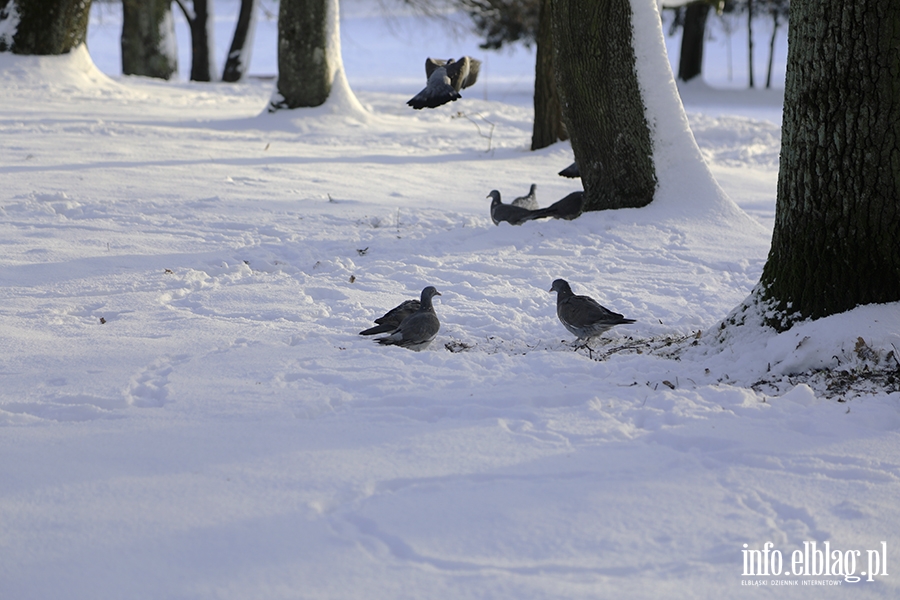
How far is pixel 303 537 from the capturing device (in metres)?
2.69

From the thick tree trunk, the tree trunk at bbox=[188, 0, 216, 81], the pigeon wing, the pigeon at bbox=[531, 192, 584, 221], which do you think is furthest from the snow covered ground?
the tree trunk at bbox=[188, 0, 216, 81]

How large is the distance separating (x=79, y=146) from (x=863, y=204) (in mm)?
8657

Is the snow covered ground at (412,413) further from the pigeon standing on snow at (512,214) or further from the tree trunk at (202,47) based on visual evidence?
the tree trunk at (202,47)

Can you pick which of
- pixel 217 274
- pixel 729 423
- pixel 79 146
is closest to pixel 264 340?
pixel 217 274

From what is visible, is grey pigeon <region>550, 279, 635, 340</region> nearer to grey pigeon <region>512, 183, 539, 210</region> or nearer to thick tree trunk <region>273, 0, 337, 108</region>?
grey pigeon <region>512, 183, 539, 210</region>

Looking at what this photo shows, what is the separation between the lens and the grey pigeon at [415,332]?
4609 millimetres

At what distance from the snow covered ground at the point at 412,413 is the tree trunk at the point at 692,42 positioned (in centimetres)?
2425

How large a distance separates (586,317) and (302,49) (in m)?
8.98

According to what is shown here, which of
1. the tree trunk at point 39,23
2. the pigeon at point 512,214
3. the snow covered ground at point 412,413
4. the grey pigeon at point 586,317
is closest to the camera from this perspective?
the snow covered ground at point 412,413

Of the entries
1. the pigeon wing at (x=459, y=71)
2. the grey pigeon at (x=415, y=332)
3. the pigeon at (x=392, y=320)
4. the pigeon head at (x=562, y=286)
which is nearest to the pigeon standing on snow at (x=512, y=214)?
the pigeon wing at (x=459, y=71)

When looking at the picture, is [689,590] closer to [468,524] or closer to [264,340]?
[468,524]

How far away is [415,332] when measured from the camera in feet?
15.3

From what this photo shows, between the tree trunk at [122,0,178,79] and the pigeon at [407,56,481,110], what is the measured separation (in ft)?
53.4

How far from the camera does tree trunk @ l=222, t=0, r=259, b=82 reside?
22.8 metres
